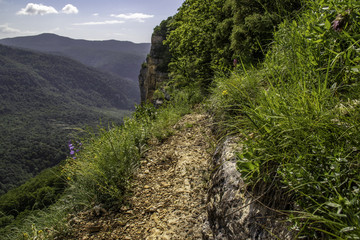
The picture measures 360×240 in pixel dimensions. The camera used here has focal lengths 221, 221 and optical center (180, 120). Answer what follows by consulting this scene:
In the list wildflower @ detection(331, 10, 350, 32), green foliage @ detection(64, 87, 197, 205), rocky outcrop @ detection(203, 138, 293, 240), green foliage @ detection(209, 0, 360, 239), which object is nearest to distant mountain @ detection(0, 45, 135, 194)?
green foliage @ detection(64, 87, 197, 205)

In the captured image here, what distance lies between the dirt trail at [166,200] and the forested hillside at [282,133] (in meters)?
0.08

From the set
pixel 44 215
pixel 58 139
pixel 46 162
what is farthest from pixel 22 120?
pixel 44 215

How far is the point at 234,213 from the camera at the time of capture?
165 cm

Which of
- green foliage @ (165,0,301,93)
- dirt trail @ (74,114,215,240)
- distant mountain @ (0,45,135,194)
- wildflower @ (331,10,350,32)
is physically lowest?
distant mountain @ (0,45,135,194)

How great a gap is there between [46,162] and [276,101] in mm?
91147

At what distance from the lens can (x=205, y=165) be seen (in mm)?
2969

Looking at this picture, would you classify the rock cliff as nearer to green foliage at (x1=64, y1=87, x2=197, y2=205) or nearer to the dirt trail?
green foliage at (x1=64, y1=87, x2=197, y2=205)

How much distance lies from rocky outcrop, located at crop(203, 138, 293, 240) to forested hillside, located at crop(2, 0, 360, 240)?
2 cm

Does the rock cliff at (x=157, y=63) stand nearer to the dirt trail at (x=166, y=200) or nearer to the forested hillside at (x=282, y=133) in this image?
the forested hillside at (x=282, y=133)

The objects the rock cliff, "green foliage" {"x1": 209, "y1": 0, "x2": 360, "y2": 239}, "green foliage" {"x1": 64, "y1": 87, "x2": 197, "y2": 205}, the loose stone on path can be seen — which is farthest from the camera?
the rock cliff

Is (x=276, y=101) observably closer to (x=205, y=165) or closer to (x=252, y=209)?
(x=252, y=209)

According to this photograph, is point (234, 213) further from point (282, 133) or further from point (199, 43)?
point (199, 43)

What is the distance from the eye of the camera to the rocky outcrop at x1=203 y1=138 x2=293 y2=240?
1.35m

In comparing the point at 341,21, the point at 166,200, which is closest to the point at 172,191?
the point at 166,200
